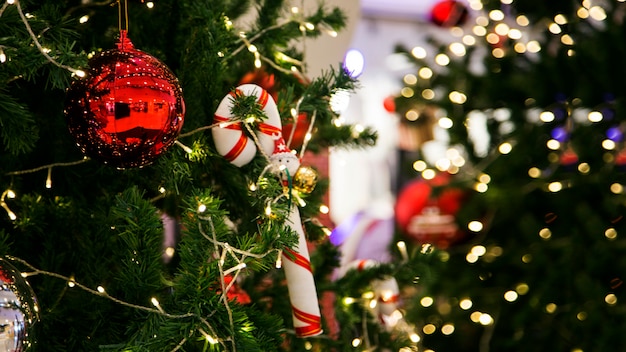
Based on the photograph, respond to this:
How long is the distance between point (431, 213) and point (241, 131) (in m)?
1.77

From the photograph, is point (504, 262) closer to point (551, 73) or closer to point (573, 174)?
point (573, 174)

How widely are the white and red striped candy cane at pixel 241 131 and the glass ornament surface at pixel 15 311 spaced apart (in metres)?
0.32

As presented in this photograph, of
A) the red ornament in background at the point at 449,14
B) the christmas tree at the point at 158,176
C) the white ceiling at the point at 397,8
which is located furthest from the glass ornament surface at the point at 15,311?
the white ceiling at the point at 397,8

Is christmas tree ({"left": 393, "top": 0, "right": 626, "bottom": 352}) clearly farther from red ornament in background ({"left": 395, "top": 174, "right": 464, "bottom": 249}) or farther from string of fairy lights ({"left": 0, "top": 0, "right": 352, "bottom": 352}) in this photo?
string of fairy lights ({"left": 0, "top": 0, "right": 352, "bottom": 352})

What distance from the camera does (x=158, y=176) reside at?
1075 millimetres

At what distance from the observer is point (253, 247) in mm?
917

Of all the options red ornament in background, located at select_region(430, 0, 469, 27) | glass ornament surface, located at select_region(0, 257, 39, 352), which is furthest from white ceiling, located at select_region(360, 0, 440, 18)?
glass ornament surface, located at select_region(0, 257, 39, 352)

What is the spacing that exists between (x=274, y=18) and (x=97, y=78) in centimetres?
42

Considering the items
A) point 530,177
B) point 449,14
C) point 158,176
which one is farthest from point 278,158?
point 449,14

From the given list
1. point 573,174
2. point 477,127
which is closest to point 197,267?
point 573,174

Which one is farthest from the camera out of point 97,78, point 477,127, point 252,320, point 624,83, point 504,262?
point 477,127

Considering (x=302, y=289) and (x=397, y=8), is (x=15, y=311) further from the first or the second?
(x=397, y=8)

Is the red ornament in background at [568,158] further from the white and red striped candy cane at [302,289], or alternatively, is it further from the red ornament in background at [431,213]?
the white and red striped candy cane at [302,289]

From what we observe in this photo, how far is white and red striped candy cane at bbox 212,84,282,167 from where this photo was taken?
3.39 feet
